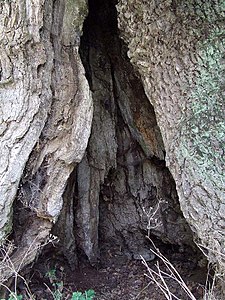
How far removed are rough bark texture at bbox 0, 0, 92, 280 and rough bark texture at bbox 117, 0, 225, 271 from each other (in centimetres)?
32

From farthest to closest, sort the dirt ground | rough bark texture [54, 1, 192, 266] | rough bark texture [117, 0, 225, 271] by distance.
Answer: rough bark texture [54, 1, 192, 266] < the dirt ground < rough bark texture [117, 0, 225, 271]

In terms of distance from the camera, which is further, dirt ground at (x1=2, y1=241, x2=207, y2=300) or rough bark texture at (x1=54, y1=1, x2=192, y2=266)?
rough bark texture at (x1=54, y1=1, x2=192, y2=266)

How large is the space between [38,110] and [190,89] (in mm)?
695

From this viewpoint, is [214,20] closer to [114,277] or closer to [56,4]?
[56,4]

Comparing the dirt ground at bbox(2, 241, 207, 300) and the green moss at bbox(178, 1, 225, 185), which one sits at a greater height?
the green moss at bbox(178, 1, 225, 185)

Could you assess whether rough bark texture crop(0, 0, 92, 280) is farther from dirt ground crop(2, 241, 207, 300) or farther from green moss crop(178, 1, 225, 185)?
green moss crop(178, 1, 225, 185)

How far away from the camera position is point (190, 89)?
2.08 metres

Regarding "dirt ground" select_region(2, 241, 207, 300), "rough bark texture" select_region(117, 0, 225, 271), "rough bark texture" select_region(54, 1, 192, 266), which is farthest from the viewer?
"rough bark texture" select_region(54, 1, 192, 266)

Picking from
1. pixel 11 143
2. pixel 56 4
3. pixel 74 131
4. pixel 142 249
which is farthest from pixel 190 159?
Result: pixel 142 249

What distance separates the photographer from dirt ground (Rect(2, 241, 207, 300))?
2512mm

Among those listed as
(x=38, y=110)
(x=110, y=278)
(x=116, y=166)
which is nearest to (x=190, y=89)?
(x=38, y=110)

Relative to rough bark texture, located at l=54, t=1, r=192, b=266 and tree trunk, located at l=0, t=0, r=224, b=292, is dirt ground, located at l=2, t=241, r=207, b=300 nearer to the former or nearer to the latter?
rough bark texture, located at l=54, t=1, r=192, b=266

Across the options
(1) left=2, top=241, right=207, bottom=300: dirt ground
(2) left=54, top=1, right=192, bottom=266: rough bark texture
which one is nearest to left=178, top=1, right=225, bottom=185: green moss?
(2) left=54, top=1, right=192, bottom=266: rough bark texture

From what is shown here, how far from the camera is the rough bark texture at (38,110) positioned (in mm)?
2002
